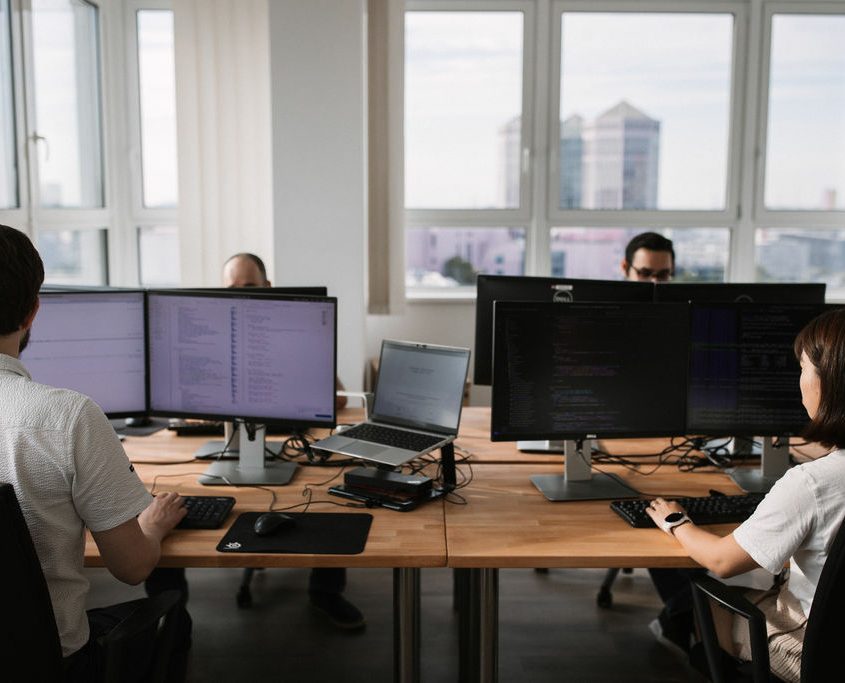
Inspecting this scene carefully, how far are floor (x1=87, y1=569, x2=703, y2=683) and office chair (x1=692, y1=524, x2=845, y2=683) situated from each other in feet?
3.07

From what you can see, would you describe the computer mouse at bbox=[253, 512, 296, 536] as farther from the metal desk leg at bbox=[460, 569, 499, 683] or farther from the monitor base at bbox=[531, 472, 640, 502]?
the monitor base at bbox=[531, 472, 640, 502]

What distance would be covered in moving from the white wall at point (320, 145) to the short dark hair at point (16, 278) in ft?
9.26

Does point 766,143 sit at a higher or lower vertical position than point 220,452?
higher

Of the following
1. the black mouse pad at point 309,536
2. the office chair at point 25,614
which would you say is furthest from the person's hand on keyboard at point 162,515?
the office chair at point 25,614

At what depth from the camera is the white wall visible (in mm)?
4320

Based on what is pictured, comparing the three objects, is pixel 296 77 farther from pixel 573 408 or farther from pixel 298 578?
pixel 573 408

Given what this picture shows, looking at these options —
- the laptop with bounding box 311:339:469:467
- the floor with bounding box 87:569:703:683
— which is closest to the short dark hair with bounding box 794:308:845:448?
the laptop with bounding box 311:339:469:467

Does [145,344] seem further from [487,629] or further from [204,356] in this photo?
[487,629]

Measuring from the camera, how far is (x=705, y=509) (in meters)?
2.16

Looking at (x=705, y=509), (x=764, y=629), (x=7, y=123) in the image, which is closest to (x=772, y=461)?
(x=705, y=509)

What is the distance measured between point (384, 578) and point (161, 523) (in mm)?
1558

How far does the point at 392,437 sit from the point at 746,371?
3.27 feet

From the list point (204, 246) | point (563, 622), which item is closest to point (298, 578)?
→ point (563, 622)

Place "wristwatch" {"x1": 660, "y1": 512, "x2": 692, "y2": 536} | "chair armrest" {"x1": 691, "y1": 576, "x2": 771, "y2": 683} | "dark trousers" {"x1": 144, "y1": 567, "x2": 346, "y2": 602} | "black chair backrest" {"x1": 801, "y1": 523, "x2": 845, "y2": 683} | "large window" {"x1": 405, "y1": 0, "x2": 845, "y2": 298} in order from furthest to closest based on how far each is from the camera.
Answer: "large window" {"x1": 405, "y1": 0, "x2": 845, "y2": 298} < "dark trousers" {"x1": 144, "y1": 567, "x2": 346, "y2": 602} < "wristwatch" {"x1": 660, "y1": 512, "x2": 692, "y2": 536} < "chair armrest" {"x1": 691, "y1": 576, "x2": 771, "y2": 683} < "black chair backrest" {"x1": 801, "y1": 523, "x2": 845, "y2": 683}
